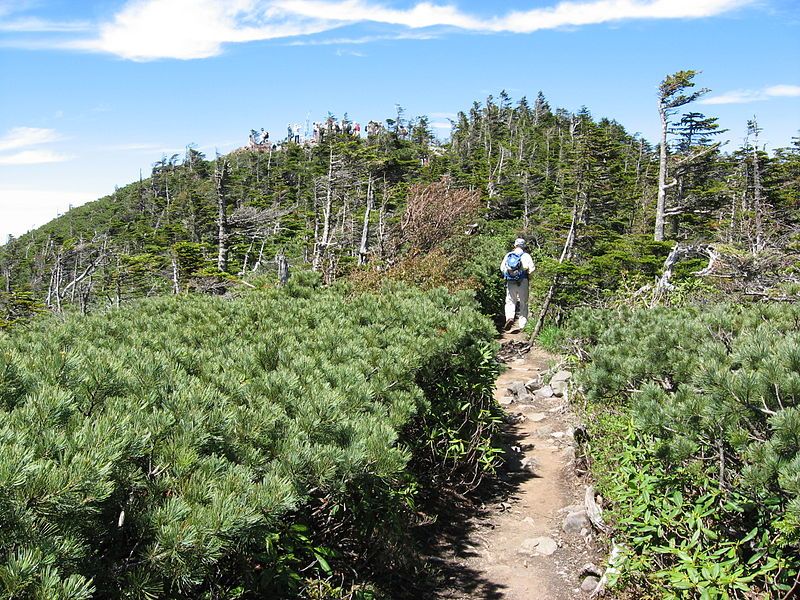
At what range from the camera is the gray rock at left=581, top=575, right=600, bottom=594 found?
3957mm

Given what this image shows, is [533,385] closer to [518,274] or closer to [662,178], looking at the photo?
[518,274]

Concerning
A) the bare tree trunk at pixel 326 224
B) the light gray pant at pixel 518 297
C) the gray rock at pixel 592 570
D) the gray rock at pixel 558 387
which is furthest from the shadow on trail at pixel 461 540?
the bare tree trunk at pixel 326 224

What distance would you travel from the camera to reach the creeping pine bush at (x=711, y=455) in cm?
274

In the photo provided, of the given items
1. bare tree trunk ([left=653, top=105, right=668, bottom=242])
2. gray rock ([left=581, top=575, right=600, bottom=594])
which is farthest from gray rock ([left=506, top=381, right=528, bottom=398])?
bare tree trunk ([left=653, top=105, right=668, bottom=242])

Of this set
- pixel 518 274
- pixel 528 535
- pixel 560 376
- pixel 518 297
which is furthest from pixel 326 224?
pixel 528 535

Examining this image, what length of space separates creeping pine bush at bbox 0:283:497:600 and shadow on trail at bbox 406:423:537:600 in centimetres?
51

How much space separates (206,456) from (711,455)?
9.87 feet

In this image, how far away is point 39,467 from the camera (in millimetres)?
1484

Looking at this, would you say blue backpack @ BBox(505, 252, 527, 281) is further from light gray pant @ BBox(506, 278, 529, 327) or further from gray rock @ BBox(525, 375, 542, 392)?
gray rock @ BBox(525, 375, 542, 392)

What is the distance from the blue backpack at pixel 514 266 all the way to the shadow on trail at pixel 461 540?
4.47 m

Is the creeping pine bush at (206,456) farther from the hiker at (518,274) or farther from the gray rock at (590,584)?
the hiker at (518,274)

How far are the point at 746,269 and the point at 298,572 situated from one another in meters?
7.54

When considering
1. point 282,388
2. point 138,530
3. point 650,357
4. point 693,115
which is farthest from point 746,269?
point 693,115

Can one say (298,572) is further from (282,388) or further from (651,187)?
(651,187)
